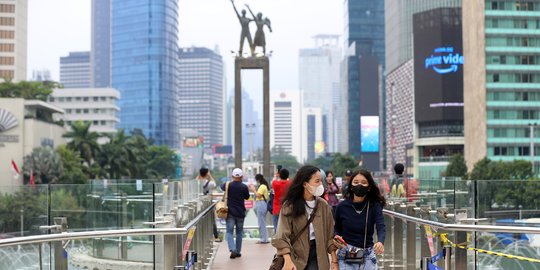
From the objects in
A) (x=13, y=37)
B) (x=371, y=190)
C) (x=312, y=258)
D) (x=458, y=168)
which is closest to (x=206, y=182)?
(x=371, y=190)

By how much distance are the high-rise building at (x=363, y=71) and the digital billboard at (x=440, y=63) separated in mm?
27267

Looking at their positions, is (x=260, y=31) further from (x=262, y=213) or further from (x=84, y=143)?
(x=84, y=143)

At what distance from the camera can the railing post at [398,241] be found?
1075cm

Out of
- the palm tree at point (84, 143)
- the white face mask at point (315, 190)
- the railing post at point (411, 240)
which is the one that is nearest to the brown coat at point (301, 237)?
the white face mask at point (315, 190)

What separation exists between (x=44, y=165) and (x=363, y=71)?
321 feet

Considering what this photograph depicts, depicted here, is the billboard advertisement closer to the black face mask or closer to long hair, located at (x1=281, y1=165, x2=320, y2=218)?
the black face mask

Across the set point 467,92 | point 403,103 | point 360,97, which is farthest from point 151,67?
point 467,92

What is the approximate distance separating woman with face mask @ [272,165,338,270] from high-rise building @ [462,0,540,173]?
82759 millimetres

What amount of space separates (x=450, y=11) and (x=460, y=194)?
102 meters

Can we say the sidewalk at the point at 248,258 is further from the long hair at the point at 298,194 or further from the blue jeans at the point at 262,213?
the long hair at the point at 298,194

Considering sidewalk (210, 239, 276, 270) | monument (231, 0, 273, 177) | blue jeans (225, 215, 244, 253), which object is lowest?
sidewalk (210, 239, 276, 270)

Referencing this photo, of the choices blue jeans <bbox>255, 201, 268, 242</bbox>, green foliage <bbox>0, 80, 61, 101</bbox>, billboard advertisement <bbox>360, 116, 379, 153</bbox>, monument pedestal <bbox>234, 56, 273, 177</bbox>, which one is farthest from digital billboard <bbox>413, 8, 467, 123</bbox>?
blue jeans <bbox>255, 201, 268, 242</bbox>

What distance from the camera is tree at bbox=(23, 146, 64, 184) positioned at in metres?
72.6

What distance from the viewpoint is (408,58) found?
13025 cm
